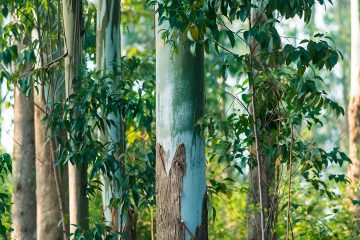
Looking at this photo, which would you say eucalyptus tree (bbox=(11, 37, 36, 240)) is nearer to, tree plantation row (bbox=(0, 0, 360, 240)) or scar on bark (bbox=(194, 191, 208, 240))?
tree plantation row (bbox=(0, 0, 360, 240))

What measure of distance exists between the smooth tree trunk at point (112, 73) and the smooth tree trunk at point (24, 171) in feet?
10.3

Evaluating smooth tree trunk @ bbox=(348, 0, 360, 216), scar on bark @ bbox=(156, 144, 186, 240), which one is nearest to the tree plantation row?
scar on bark @ bbox=(156, 144, 186, 240)

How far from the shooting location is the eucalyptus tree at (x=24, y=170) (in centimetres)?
1123

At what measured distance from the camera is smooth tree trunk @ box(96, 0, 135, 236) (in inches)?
309

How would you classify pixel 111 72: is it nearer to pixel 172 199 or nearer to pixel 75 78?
pixel 75 78

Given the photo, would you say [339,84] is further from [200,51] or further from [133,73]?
[200,51]

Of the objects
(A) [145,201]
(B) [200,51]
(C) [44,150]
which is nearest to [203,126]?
(B) [200,51]

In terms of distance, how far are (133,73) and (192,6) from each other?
11.0ft

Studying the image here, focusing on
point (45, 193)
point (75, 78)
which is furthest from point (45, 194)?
point (75, 78)

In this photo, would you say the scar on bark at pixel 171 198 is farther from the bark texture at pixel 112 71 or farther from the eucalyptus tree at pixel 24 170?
the eucalyptus tree at pixel 24 170

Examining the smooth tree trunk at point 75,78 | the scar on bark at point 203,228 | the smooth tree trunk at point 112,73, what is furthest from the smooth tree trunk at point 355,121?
the scar on bark at point 203,228

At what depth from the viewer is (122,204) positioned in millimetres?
7691

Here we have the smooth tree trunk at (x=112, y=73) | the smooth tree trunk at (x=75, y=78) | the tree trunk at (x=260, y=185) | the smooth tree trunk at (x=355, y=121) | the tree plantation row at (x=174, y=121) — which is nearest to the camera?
the tree plantation row at (x=174, y=121)

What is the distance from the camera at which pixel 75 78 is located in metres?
7.74
